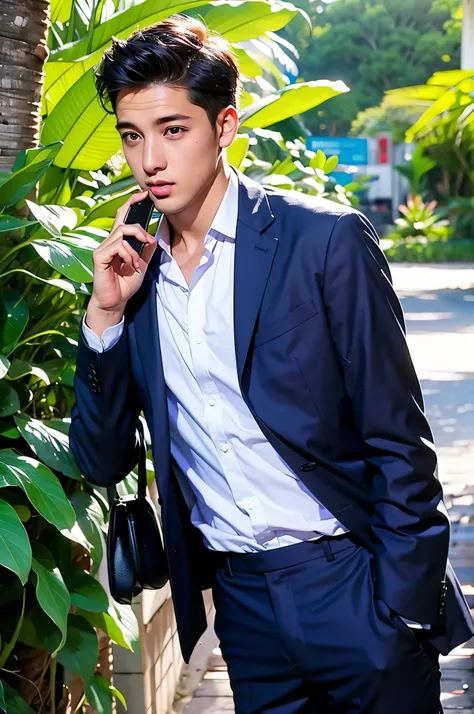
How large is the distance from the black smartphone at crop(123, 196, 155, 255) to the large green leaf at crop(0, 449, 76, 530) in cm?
47

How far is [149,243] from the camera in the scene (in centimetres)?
174

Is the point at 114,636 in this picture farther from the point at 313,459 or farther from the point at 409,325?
the point at 409,325

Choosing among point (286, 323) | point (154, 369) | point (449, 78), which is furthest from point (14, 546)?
point (449, 78)

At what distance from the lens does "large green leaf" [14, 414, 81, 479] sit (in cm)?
207

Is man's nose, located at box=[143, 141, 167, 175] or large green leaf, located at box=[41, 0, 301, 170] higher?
large green leaf, located at box=[41, 0, 301, 170]

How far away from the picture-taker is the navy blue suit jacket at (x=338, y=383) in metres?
1.60

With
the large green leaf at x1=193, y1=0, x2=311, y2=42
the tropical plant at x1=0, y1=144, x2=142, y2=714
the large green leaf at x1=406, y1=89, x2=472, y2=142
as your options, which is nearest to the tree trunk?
the tropical plant at x1=0, y1=144, x2=142, y2=714

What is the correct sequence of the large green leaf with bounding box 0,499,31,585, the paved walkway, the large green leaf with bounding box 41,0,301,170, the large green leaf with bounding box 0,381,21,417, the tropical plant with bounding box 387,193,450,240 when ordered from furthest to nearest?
the tropical plant with bounding box 387,193,450,240
the paved walkway
the large green leaf with bounding box 41,0,301,170
the large green leaf with bounding box 0,381,21,417
the large green leaf with bounding box 0,499,31,585

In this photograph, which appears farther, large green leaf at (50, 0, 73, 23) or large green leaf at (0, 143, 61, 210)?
large green leaf at (50, 0, 73, 23)

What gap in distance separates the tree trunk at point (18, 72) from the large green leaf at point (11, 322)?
1.27 feet

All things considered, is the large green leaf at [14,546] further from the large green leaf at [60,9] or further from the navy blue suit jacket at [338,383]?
the large green leaf at [60,9]

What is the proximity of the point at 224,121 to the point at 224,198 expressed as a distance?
121 mm

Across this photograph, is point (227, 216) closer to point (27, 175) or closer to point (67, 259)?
point (67, 259)

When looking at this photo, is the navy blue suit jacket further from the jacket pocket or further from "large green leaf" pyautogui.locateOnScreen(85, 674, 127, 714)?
"large green leaf" pyautogui.locateOnScreen(85, 674, 127, 714)
